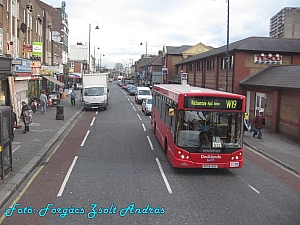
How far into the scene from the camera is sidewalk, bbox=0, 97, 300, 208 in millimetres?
10326

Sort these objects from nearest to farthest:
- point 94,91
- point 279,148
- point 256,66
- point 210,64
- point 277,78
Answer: point 279,148, point 277,78, point 256,66, point 94,91, point 210,64

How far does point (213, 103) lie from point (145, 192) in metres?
3.54

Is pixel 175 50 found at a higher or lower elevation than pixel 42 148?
higher

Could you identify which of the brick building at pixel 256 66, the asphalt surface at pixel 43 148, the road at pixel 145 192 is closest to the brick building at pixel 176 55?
the brick building at pixel 256 66

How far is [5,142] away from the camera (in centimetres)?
1029

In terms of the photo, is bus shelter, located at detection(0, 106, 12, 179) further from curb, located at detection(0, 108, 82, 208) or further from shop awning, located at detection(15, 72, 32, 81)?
shop awning, located at detection(15, 72, 32, 81)

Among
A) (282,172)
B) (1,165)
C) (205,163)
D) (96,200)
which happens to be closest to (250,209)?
(205,163)

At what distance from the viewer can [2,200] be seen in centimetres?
838

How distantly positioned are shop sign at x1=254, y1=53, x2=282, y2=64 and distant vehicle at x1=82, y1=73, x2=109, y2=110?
46.5 feet

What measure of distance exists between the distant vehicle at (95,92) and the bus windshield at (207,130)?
75.4 feet

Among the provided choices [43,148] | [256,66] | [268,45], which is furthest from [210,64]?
[43,148]

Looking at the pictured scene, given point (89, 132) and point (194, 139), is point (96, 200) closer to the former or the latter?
point (194, 139)

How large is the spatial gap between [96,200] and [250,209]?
3.67 metres

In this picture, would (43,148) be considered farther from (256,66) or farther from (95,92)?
(256,66)
